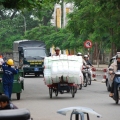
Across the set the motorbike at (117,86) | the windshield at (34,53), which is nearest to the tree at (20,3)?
the motorbike at (117,86)

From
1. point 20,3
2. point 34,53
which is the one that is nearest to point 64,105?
point 20,3

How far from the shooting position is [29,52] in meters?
45.5

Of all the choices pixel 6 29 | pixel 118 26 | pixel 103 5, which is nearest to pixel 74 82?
pixel 103 5

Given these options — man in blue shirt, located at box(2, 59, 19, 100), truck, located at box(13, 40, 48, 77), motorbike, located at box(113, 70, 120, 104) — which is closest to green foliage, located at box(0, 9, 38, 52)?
truck, located at box(13, 40, 48, 77)

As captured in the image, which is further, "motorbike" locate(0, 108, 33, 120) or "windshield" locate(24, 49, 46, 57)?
"windshield" locate(24, 49, 46, 57)

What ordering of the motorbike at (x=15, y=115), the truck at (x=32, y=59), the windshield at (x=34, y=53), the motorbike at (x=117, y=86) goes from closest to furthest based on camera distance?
the motorbike at (x=15, y=115) → the motorbike at (x=117, y=86) → the truck at (x=32, y=59) → the windshield at (x=34, y=53)

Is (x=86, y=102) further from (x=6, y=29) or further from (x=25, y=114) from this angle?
(x=6, y=29)

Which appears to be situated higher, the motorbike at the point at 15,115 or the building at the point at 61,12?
the building at the point at 61,12

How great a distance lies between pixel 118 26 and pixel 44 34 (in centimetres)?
3488

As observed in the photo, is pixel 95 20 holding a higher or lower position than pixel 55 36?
higher

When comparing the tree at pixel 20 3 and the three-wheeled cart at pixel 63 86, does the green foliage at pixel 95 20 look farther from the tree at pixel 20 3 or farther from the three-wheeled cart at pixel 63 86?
the three-wheeled cart at pixel 63 86

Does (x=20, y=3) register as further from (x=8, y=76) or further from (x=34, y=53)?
(x=34, y=53)

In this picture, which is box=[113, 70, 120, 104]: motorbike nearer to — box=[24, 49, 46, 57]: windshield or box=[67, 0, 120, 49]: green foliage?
box=[24, 49, 46, 57]: windshield

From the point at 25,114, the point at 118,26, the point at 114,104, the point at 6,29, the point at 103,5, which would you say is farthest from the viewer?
the point at 6,29
